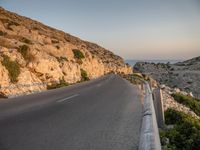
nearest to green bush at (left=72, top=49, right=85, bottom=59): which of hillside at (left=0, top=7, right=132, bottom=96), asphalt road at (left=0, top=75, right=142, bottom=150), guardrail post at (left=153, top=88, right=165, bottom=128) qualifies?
hillside at (left=0, top=7, right=132, bottom=96)

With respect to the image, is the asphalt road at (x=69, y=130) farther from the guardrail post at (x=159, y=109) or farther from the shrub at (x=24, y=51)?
the shrub at (x=24, y=51)

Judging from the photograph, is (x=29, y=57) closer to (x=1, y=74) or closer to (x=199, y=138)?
(x=1, y=74)

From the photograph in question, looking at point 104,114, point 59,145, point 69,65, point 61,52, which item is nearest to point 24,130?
point 59,145

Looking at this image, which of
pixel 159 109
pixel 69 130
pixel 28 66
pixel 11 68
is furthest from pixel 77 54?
pixel 69 130

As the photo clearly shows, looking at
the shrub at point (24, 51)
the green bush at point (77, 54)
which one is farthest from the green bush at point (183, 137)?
the green bush at point (77, 54)

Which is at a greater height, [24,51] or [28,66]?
[24,51]

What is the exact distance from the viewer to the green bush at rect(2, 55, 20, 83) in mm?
24125

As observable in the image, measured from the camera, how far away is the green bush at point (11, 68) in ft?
79.2

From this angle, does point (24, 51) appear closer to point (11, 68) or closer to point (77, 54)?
point (11, 68)

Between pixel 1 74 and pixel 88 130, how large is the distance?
52.0 ft

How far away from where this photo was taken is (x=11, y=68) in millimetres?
24578

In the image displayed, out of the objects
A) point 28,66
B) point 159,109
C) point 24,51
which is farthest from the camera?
point 24,51

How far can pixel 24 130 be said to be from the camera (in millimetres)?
8094

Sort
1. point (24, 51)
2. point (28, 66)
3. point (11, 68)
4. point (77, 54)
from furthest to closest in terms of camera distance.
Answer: point (77, 54) < point (24, 51) < point (28, 66) < point (11, 68)
